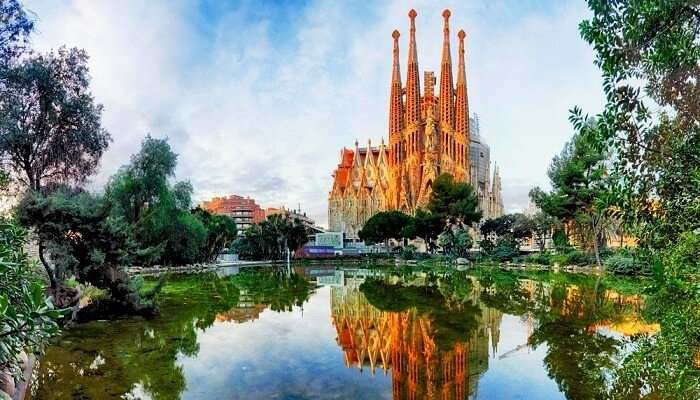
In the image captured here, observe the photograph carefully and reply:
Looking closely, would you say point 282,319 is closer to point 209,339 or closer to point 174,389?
point 209,339

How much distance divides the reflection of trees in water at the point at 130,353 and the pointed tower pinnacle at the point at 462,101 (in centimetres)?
5635

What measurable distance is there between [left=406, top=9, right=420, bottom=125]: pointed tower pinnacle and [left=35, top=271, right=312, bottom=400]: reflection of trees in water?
5471cm

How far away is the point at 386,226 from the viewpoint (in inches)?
2031

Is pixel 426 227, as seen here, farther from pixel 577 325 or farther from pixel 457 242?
pixel 577 325

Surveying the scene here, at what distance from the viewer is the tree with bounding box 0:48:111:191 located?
1427cm

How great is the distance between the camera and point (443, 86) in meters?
66.4

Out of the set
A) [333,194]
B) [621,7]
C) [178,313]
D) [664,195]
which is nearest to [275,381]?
[664,195]

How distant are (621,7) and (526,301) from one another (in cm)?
1359

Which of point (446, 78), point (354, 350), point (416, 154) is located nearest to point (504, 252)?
point (416, 154)

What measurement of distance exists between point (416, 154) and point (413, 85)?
10184 mm

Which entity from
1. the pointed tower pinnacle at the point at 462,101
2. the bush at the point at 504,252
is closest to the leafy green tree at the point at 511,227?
the bush at the point at 504,252

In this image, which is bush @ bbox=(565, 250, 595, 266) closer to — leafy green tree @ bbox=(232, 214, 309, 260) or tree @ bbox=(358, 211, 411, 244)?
tree @ bbox=(358, 211, 411, 244)

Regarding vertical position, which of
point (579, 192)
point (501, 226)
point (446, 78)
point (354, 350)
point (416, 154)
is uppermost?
point (446, 78)

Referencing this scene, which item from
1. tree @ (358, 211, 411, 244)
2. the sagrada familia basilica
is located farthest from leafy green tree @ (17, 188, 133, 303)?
the sagrada familia basilica
